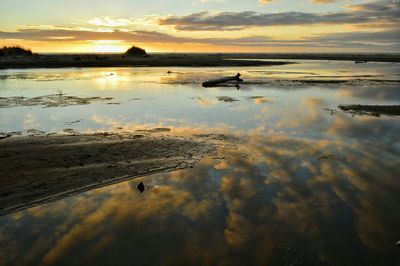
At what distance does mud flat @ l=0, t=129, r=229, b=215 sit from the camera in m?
9.72

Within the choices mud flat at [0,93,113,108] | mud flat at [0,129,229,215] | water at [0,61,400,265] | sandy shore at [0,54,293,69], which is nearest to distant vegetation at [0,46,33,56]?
sandy shore at [0,54,293,69]

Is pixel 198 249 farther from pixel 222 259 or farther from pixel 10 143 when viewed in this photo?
pixel 10 143

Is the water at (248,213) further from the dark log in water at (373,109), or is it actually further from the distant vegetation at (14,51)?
the distant vegetation at (14,51)

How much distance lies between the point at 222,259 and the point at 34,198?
543cm

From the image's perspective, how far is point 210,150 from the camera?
13.5 meters

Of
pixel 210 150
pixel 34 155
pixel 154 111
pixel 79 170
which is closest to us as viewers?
pixel 79 170

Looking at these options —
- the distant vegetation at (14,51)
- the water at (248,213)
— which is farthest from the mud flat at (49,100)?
the distant vegetation at (14,51)

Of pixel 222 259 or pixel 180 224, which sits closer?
pixel 222 259

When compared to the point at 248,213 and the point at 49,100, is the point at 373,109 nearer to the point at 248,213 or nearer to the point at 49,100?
the point at 248,213

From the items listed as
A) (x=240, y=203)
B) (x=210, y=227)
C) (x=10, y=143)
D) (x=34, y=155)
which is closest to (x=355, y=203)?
(x=240, y=203)

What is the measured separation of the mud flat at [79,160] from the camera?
972 centimetres

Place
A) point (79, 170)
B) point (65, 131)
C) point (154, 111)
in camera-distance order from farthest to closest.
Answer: point (154, 111) → point (65, 131) → point (79, 170)

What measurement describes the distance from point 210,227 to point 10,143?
396 inches

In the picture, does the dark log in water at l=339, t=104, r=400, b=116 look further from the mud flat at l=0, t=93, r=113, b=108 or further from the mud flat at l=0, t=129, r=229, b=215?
the mud flat at l=0, t=93, r=113, b=108
